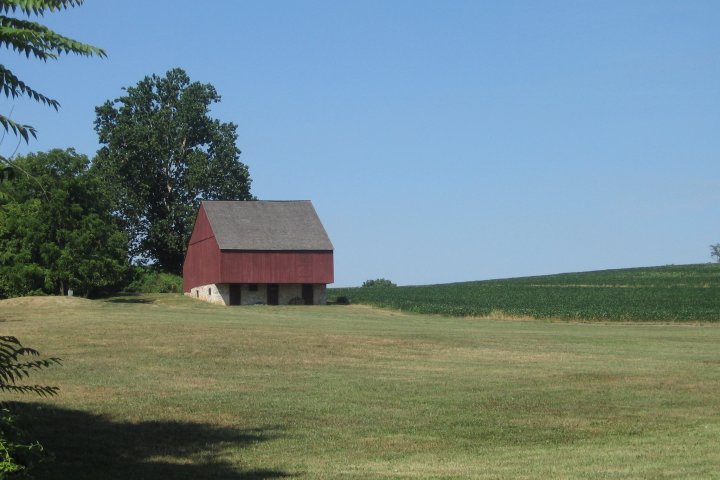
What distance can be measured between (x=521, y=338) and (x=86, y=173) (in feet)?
151

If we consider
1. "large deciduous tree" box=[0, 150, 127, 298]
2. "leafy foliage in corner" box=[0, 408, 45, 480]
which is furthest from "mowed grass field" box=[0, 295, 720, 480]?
"large deciduous tree" box=[0, 150, 127, 298]

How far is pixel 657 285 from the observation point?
88.3 meters

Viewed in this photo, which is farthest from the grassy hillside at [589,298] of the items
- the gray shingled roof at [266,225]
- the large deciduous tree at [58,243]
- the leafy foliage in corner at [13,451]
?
the leafy foliage in corner at [13,451]

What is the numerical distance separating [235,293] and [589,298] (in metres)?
26.9

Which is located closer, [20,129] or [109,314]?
[20,129]

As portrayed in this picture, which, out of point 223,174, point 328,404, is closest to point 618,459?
point 328,404

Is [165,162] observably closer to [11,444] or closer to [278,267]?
[278,267]

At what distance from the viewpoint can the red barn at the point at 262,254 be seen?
262 ft

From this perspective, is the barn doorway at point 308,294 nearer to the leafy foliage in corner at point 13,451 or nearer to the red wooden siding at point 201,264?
the red wooden siding at point 201,264

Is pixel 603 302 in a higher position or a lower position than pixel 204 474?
higher

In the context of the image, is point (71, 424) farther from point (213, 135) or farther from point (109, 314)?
point (213, 135)

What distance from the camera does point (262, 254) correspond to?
8006 centimetres

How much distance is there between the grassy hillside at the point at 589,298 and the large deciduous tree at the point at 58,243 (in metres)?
20.5

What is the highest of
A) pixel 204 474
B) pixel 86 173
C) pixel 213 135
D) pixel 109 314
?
pixel 213 135
